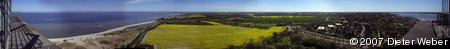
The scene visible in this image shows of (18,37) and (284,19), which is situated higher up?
(284,19)

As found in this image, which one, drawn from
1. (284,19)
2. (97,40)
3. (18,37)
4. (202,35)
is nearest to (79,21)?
(97,40)

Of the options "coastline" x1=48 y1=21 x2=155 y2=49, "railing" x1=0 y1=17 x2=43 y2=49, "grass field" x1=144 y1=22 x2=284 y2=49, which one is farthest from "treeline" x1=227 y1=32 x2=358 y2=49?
"railing" x1=0 y1=17 x2=43 y2=49

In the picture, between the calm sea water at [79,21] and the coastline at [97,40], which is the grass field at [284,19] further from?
the coastline at [97,40]

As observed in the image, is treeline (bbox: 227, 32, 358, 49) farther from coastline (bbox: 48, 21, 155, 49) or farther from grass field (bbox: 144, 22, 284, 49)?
coastline (bbox: 48, 21, 155, 49)

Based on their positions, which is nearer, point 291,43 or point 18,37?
point 291,43

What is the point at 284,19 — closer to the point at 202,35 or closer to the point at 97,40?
the point at 202,35

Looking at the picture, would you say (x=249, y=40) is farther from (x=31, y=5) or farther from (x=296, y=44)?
(x=31, y=5)

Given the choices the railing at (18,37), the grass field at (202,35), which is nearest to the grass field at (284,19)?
the grass field at (202,35)
